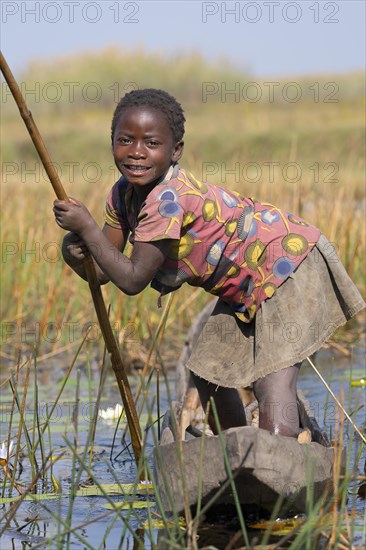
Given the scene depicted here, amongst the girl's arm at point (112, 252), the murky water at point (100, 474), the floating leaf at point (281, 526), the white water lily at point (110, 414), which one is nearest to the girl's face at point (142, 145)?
the girl's arm at point (112, 252)

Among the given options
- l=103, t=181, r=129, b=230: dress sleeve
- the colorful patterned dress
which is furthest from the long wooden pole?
l=103, t=181, r=129, b=230: dress sleeve

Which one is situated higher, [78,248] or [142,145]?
[142,145]

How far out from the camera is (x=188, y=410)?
420 cm

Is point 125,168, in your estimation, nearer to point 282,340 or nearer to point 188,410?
point 282,340

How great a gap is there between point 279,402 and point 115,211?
80 cm

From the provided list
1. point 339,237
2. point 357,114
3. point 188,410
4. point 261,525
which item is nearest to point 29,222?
point 339,237

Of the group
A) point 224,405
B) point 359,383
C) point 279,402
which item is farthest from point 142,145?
point 359,383

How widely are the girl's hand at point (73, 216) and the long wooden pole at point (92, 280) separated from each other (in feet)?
0.08

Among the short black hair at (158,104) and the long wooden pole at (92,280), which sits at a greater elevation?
the short black hair at (158,104)

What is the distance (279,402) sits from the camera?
10.2 feet

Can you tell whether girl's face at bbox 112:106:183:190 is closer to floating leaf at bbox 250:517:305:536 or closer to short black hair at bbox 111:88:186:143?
short black hair at bbox 111:88:186:143

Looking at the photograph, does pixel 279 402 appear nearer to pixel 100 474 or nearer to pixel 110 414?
pixel 100 474

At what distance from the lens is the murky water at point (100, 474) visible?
9.43 ft

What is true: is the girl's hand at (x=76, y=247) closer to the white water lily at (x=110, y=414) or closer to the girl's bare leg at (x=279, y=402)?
the girl's bare leg at (x=279, y=402)
